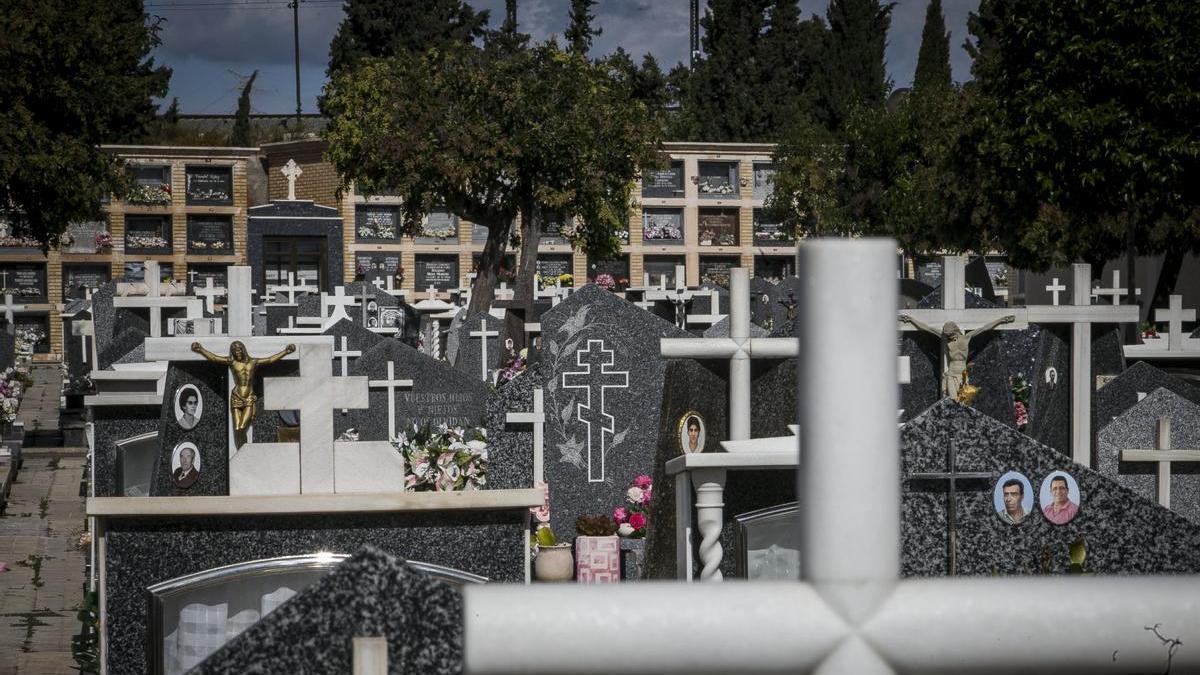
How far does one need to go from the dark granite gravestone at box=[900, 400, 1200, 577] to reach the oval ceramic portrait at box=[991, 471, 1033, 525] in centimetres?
1

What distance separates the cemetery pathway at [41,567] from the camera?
812 centimetres

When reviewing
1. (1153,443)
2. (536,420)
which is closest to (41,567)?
(536,420)

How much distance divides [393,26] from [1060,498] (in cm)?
4260

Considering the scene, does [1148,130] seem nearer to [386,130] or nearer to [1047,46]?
[1047,46]

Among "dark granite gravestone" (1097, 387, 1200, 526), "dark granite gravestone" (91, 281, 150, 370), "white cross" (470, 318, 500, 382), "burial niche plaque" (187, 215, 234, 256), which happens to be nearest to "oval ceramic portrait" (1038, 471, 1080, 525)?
"dark granite gravestone" (1097, 387, 1200, 526)

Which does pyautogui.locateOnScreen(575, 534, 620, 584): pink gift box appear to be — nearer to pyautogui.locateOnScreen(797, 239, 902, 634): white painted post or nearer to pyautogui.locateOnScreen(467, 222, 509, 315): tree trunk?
pyautogui.locateOnScreen(797, 239, 902, 634): white painted post

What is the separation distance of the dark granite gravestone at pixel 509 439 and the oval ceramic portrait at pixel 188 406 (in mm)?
2333

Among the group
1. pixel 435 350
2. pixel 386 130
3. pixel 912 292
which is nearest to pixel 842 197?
pixel 386 130

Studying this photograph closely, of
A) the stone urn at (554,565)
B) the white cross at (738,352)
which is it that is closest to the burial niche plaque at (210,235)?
the stone urn at (554,565)

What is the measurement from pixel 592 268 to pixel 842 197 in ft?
20.2

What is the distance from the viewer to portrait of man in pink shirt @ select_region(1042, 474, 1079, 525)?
2994mm

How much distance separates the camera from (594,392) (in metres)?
9.65

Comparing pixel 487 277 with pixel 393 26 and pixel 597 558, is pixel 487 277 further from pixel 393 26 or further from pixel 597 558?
pixel 393 26

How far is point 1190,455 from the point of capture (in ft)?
22.9
